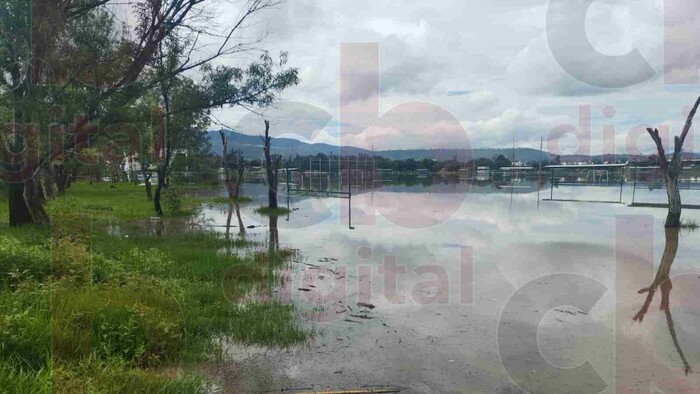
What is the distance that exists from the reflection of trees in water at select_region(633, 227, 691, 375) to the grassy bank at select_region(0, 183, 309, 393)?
387 centimetres

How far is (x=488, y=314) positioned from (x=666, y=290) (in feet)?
10.5

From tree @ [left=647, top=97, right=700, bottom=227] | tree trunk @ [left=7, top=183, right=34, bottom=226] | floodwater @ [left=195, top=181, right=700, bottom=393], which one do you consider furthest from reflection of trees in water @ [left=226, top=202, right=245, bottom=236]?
tree @ [left=647, top=97, right=700, bottom=227]

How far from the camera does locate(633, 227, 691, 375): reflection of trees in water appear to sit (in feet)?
16.0

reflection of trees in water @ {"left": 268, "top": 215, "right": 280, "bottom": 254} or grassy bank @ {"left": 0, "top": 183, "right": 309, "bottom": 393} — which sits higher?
grassy bank @ {"left": 0, "top": 183, "right": 309, "bottom": 393}

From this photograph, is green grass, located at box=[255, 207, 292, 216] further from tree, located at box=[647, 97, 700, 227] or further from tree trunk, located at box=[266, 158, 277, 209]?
tree, located at box=[647, 97, 700, 227]

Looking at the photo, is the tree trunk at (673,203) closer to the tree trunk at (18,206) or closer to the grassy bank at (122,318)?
the grassy bank at (122,318)

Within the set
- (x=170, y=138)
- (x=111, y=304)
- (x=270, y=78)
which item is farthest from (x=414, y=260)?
(x=170, y=138)

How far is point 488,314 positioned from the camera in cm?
575

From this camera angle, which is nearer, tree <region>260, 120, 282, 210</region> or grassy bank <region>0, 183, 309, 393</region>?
grassy bank <region>0, 183, 309, 393</region>

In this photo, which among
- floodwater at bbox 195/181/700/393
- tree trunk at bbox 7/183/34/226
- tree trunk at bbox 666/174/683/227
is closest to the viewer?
floodwater at bbox 195/181/700/393

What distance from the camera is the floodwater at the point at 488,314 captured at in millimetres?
4000

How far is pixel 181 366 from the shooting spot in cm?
383

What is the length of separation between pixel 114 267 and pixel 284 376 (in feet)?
10.0

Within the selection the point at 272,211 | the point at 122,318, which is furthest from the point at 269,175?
the point at 122,318
